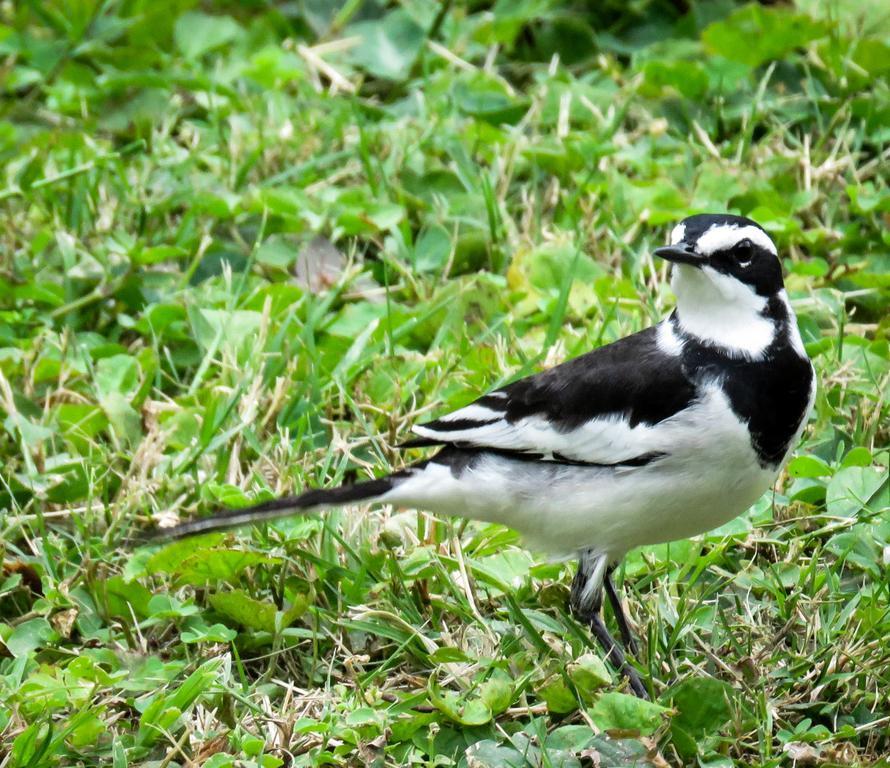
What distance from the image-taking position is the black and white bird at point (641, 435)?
11.8 feet

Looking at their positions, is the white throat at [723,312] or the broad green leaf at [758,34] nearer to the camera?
the white throat at [723,312]

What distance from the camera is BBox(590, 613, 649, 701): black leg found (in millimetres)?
3693

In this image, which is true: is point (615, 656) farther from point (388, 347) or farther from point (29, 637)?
point (388, 347)

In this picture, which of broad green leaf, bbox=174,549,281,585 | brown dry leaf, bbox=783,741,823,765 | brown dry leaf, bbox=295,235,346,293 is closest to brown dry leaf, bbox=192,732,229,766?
broad green leaf, bbox=174,549,281,585

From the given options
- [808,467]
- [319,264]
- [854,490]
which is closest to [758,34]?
[319,264]

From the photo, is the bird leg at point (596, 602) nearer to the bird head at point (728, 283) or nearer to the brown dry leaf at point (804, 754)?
the brown dry leaf at point (804, 754)

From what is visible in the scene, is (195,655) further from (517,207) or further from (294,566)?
(517,207)

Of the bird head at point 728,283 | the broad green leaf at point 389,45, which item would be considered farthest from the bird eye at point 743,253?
the broad green leaf at point 389,45

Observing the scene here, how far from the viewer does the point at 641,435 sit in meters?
3.67

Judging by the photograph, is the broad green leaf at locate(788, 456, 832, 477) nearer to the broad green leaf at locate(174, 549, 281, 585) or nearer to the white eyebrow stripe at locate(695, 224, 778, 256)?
the white eyebrow stripe at locate(695, 224, 778, 256)

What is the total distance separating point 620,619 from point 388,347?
163 cm

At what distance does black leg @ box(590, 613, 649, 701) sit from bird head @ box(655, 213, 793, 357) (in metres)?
0.81

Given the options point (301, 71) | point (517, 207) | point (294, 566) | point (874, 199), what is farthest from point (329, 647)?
point (301, 71)

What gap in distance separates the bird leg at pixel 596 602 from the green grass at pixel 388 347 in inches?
2.5
